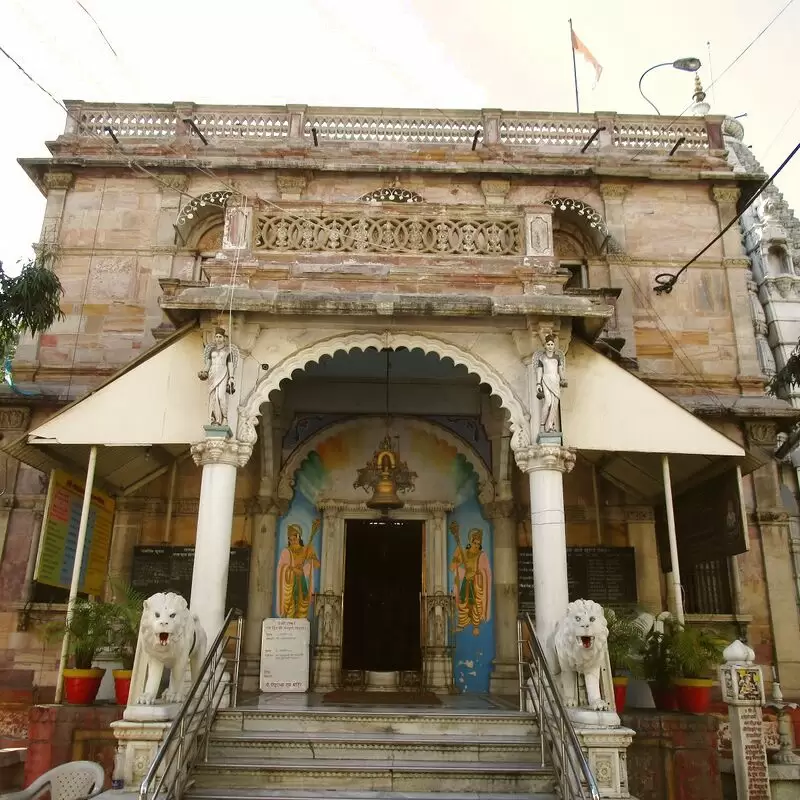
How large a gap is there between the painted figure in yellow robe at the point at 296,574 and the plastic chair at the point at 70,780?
4444 mm

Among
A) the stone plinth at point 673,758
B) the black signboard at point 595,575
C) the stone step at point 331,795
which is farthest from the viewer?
the black signboard at point 595,575

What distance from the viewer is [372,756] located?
301 inches

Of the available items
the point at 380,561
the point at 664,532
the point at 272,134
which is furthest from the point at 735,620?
the point at 272,134

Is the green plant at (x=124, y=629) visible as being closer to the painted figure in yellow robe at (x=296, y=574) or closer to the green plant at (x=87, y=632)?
the green plant at (x=87, y=632)

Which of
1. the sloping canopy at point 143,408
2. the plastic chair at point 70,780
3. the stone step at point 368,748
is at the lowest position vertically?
the plastic chair at point 70,780

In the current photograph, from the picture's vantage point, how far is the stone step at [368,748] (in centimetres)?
766

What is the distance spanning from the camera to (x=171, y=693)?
774 centimetres

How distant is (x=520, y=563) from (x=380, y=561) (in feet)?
8.85

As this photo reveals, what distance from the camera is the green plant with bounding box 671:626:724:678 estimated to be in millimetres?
9094

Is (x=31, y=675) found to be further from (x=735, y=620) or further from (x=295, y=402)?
(x=735, y=620)

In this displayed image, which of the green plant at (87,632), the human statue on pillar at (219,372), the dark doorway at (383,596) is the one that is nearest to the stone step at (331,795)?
the green plant at (87,632)

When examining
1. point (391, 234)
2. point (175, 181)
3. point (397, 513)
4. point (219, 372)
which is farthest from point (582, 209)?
point (219, 372)

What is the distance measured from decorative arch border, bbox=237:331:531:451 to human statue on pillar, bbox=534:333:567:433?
0.29 m

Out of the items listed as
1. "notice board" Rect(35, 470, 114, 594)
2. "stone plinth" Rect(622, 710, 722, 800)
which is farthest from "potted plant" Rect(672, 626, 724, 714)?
"notice board" Rect(35, 470, 114, 594)
